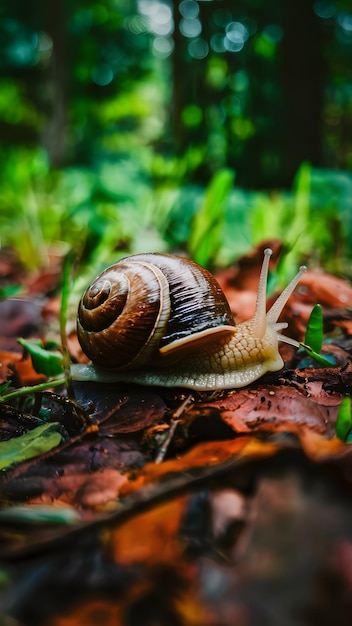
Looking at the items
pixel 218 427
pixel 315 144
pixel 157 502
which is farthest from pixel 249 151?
pixel 157 502

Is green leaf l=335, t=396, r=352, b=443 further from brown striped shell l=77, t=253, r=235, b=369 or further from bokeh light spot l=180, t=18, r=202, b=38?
bokeh light spot l=180, t=18, r=202, b=38

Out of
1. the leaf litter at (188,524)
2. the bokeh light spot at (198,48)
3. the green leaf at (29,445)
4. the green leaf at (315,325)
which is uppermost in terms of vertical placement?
the bokeh light spot at (198,48)

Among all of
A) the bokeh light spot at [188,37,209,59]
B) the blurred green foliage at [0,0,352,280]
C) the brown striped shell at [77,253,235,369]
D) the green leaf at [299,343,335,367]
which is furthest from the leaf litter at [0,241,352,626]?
the bokeh light spot at [188,37,209,59]

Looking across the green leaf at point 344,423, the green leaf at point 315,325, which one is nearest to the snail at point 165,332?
the green leaf at point 315,325

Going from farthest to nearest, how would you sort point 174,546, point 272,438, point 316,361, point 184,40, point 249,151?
point 184,40, point 249,151, point 316,361, point 272,438, point 174,546

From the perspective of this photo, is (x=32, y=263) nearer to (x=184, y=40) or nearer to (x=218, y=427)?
(x=218, y=427)

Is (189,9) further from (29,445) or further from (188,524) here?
(188,524)

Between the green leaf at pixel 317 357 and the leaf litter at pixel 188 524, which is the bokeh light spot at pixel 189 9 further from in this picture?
the leaf litter at pixel 188 524

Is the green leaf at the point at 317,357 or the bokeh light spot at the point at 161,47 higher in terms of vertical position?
the bokeh light spot at the point at 161,47

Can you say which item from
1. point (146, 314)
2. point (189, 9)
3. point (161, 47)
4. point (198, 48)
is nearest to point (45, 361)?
point (146, 314)
